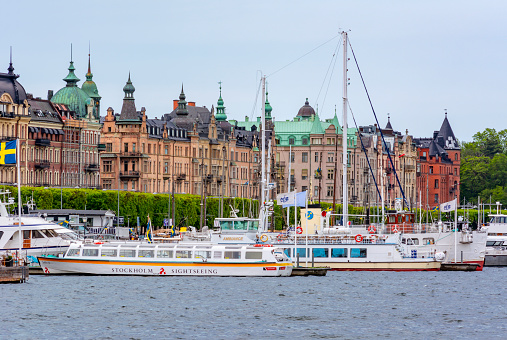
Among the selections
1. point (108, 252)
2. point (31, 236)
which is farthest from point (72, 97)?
point (108, 252)

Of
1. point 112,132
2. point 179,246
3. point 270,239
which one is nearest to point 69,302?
point 179,246

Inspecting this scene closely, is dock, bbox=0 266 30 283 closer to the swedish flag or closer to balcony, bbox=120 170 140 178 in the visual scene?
the swedish flag

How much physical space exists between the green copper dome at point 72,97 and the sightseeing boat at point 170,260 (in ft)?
283

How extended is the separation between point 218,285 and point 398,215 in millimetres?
23693

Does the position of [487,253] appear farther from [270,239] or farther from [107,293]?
[107,293]

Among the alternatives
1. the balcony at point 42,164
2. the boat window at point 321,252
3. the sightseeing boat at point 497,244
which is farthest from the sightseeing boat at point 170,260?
the balcony at point 42,164

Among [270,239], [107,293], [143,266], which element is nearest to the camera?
[107,293]

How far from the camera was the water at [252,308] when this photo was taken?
60.8 m

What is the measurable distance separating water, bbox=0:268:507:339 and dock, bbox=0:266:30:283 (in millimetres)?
487

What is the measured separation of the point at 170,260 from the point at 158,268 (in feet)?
3.57

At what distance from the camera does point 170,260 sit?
293 feet

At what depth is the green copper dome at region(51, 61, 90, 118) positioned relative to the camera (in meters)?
175

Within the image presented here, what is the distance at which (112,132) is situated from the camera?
182m

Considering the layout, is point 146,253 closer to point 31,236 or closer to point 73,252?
point 73,252
